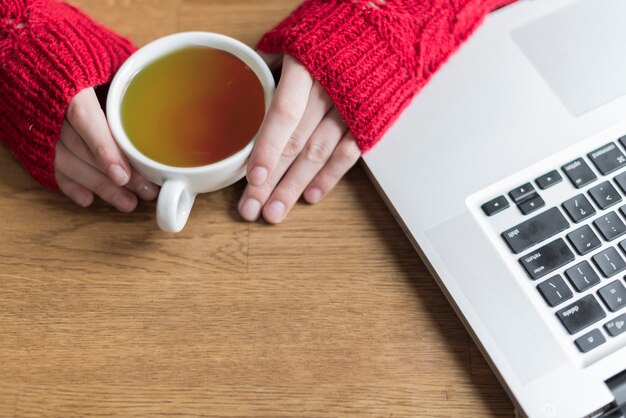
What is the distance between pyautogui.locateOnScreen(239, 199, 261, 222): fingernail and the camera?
22.3 inches

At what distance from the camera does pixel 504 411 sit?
50cm

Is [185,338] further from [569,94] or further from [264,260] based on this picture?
[569,94]

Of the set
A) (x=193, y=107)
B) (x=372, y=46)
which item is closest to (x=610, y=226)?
(x=372, y=46)

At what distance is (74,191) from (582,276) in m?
0.44

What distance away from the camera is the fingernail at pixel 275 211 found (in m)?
0.57

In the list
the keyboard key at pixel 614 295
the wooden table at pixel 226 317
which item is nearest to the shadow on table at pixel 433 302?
the wooden table at pixel 226 317

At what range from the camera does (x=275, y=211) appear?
566 mm

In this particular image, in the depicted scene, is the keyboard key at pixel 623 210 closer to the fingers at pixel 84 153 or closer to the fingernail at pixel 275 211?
the fingernail at pixel 275 211

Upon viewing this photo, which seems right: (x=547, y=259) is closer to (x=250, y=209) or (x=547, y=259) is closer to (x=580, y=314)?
(x=580, y=314)

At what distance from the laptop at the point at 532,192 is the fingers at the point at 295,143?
6 cm

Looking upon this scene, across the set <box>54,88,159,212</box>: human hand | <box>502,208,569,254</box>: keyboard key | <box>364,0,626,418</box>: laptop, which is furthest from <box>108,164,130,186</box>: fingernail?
<box>502,208,569,254</box>: keyboard key

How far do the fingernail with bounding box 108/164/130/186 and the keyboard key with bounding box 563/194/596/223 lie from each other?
1.21 feet

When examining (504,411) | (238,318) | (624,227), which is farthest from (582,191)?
(238,318)

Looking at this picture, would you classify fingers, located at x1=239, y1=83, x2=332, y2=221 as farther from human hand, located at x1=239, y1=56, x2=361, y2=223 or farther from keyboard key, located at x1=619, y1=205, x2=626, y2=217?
keyboard key, located at x1=619, y1=205, x2=626, y2=217
